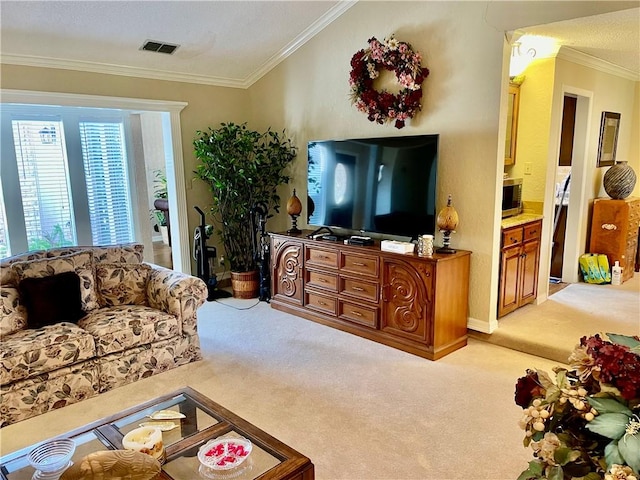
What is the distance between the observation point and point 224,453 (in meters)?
1.87

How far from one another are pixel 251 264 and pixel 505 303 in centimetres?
280

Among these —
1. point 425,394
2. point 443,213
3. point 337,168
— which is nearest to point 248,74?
point 337,168

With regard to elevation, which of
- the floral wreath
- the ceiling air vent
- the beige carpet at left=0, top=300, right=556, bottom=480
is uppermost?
the ceiling air vent

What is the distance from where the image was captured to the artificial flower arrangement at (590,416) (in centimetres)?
93

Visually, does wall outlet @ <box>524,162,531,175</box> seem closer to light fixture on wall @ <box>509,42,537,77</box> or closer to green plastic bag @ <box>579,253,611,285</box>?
light fixture on wall @ <box>509,42,537,77</box>

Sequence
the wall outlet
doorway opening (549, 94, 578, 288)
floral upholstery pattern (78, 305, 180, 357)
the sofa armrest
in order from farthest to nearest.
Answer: doorway opening (549, 94, 578, 288), the wall outlet, the sofa armrest, floral upholstery pattern (78, 305, 180, 357)

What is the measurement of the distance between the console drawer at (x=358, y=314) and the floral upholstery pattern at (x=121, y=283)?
5.60ft

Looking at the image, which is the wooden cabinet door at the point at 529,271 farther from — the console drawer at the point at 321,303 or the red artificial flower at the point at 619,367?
the red artificial flower at the point at 619,367

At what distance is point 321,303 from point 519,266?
1843 millimetres

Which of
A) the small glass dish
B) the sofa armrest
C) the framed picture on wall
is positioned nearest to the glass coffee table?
the small glass dish

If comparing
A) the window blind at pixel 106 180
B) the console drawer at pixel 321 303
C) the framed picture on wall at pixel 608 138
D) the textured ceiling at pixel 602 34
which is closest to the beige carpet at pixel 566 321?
the console drawer at pixel 321 303

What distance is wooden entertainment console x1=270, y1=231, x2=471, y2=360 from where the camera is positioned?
11.9 feet

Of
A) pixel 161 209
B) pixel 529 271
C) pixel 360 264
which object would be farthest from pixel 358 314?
pixel 161 209

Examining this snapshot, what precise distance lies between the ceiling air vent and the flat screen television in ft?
5.35
